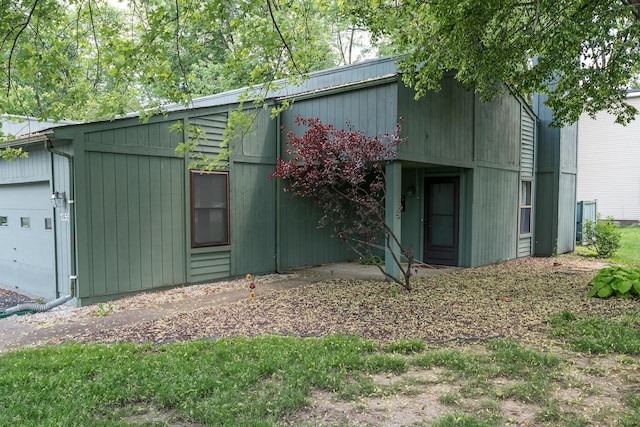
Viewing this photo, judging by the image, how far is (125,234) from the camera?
6727mm

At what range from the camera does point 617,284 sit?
6.53m

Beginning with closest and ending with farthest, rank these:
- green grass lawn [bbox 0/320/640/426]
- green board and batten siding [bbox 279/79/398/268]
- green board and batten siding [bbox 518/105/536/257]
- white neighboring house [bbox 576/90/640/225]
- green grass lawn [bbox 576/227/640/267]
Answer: green grass lawn [bbox 0/320/640/426] → green board and batten siding [bbox 279/79/398/268] → green grass lawn [bbox 576/227/640/267] → green board and batten siding [bbox 518/105/536/257] → white neighboring house [bbox 576/90/640/225]

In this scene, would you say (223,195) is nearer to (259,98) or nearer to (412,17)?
(259,98)

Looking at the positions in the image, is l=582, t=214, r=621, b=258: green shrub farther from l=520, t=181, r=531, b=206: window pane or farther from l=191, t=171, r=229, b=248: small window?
l=191, t=171, r=229, b=248: small window

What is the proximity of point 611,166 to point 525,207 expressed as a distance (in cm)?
1345

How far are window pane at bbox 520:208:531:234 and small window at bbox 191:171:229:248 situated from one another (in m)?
7.33

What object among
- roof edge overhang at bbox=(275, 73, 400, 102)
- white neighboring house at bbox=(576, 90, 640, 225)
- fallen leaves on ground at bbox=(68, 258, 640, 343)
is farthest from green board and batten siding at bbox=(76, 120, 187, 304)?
white neighboring house at bbox=(576, 90, 640, 225)

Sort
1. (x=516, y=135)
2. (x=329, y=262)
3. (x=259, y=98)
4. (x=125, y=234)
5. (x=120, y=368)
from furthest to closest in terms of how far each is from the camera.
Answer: (x=516, y=135) → (x=329, y=262) → (x=125, y=234) → (x=259, y=98) → (x=120, y=368)

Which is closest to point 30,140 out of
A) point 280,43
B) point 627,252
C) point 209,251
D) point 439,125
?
point 209,251

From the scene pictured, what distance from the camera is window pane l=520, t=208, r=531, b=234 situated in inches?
448

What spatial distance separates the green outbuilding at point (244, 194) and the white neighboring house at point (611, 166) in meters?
12.5

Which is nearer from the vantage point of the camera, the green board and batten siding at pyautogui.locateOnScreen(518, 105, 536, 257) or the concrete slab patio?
the concrete slab patio

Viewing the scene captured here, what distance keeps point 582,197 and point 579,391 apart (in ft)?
72.4

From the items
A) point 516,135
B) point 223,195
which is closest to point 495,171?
point 516,135
